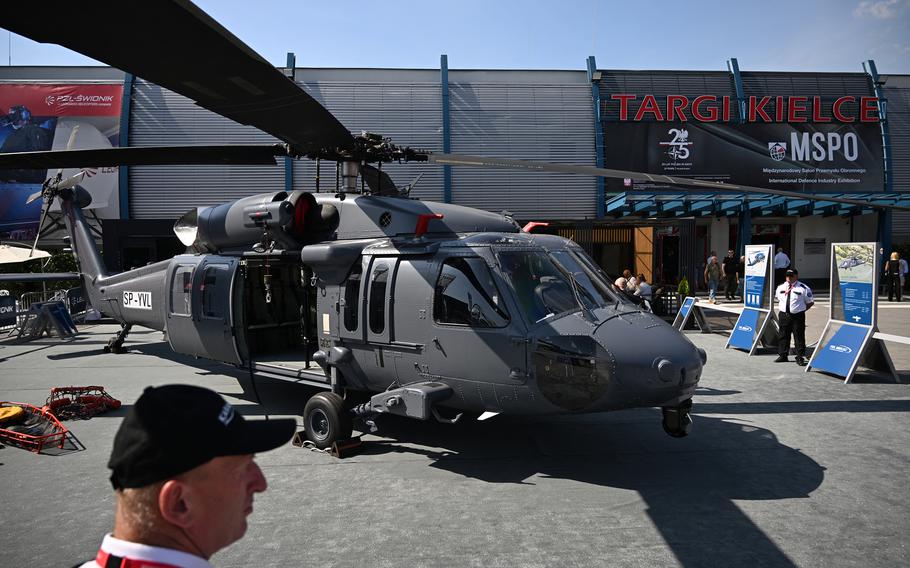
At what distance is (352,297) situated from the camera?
22.1ft

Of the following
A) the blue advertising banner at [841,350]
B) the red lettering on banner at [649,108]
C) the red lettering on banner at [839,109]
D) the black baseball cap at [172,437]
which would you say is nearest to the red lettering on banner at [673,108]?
the red lettering on banner at [649,108]

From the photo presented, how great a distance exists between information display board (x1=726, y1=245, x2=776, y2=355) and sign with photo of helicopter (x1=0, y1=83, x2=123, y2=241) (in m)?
22.2

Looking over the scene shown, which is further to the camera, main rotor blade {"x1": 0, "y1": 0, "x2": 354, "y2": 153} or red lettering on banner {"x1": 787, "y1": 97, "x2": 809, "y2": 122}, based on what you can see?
red lettering on banner {"x1": 787, "y1": 97, "x2": 809, "y2": 122}

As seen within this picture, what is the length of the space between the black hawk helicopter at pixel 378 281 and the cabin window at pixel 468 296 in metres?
0.01

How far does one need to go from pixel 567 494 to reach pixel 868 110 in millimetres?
27583

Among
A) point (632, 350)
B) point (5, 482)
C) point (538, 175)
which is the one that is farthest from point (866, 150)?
point (5, 482)

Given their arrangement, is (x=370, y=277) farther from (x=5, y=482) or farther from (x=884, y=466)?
(x=884, y=466)

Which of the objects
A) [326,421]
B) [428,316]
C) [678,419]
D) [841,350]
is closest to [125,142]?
[326,421]

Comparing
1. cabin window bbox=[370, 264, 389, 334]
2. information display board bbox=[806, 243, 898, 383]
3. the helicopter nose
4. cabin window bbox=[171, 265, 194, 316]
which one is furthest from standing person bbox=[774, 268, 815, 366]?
cabin window bbox=[171, 265, 194, 316]

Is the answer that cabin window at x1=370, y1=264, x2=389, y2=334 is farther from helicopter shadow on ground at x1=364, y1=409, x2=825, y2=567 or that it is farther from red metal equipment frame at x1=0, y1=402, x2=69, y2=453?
red metal equipment frame at x1=0, y1=402, x2=69, y2=453

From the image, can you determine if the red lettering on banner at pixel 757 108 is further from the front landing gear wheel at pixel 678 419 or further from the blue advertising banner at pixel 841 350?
the front landing gear wheel at pixel 678 419

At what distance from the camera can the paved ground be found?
418 centimetres

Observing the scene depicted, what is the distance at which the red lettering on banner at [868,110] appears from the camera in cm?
2502

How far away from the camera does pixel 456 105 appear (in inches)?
933
